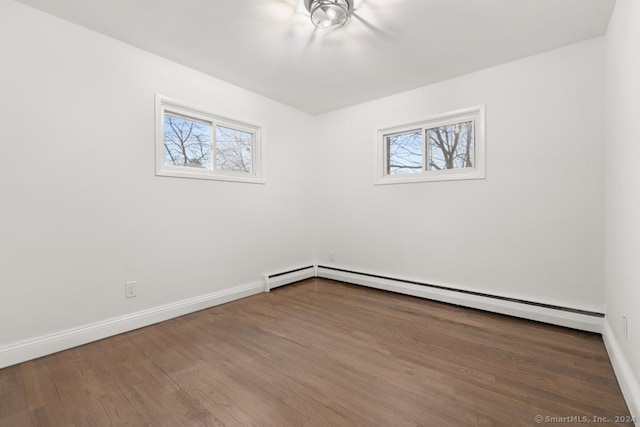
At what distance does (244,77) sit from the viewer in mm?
3242

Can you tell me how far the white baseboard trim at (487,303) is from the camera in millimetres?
2467

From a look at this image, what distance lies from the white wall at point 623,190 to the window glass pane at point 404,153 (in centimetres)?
171

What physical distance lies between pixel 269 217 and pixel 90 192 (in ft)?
6.46

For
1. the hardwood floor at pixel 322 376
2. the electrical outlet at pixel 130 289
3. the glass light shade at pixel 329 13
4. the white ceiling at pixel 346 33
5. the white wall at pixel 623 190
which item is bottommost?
the hardwood floor at pixel 322 376

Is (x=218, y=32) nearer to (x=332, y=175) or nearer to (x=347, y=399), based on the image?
(x=332, y=175)

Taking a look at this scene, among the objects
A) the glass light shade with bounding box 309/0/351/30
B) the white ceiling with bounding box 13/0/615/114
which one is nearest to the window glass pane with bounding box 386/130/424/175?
the white ceiling with bounding box 13/0/615/114

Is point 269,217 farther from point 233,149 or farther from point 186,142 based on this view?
point 186,142

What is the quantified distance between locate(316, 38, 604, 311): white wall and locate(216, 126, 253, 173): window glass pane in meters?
1.63

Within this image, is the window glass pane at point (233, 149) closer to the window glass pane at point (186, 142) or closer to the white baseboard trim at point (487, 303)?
the window glass pane at point (186, 142)

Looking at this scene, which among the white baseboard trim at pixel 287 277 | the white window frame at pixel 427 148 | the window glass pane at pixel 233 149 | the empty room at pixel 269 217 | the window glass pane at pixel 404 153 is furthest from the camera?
the white baseboard trim at pixel 287 277

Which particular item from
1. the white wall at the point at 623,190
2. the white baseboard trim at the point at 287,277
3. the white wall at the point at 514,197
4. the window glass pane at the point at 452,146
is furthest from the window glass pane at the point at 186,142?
the white wall at the point at 623,190

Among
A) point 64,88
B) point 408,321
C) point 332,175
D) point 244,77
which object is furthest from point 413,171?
point 64,88

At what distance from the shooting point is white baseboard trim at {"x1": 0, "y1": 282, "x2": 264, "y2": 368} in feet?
6.56

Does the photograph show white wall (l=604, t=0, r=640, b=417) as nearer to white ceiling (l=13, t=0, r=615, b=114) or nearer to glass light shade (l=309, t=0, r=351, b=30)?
white ceiling (l=13, t=0, r=615, b=114)
